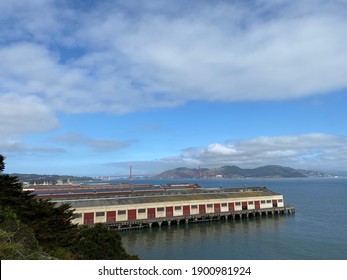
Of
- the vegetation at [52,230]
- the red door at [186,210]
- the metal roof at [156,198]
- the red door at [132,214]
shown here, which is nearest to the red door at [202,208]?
the metal roof at [156,198]

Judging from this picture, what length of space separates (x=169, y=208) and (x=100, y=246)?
144 feet

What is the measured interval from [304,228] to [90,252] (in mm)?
49713

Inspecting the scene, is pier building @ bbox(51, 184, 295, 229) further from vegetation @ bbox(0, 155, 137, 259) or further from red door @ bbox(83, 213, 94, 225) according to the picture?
vegetation @ bbox(0, 155, 137, 259)

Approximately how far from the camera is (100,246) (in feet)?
82.5

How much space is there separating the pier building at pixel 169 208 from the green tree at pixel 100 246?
31628mm

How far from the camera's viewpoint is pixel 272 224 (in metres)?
66.8

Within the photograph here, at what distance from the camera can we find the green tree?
24812 mm

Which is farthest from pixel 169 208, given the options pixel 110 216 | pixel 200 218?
pixel 110 216

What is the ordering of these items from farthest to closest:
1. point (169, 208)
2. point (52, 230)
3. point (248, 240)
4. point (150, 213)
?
point (169, 208)
point (150, 213)
point (248, 240)
point (52, 230)

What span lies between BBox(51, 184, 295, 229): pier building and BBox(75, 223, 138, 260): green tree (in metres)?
31.6

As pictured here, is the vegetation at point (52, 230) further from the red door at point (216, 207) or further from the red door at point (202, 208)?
the red door at point (216, 207)

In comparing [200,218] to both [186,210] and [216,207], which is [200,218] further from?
[216,207]
